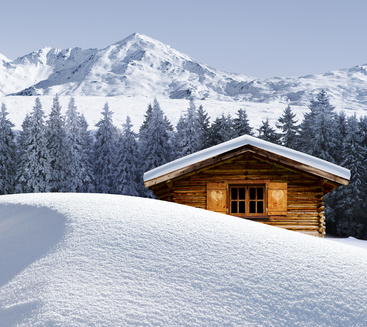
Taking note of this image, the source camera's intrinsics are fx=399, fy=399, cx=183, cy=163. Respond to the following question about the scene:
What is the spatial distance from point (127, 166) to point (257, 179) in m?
30.6

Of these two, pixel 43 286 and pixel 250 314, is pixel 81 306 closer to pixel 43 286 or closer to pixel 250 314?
pixel 43 286

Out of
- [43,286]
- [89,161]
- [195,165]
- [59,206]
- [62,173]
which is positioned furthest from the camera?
[89,161]

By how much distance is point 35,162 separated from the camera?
38906 mm

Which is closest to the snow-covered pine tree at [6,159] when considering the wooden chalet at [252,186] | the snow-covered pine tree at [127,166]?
the snow-covered pine tree at [127,166]

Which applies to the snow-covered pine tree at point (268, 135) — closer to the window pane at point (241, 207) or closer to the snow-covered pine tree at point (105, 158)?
the snow-covered pine tree at point (105, 158)

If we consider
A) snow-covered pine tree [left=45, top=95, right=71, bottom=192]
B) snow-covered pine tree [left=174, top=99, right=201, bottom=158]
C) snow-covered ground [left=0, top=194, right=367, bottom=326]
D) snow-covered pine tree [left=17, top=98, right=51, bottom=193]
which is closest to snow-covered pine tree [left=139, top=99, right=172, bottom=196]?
snow-covered pine tree [left=174, top=99, right=201, bottom=158]

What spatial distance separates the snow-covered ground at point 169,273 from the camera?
3.55m

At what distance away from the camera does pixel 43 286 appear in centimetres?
385

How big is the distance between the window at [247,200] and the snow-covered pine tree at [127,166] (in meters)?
29.0

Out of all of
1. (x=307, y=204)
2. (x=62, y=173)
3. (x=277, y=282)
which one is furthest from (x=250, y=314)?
(x=62, y=173)

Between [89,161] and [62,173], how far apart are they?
5.00 metres

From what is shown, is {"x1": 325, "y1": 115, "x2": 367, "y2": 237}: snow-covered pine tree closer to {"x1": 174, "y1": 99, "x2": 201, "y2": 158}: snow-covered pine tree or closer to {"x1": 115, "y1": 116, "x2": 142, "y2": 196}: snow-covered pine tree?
{"x1": 174, "y1": 99, "x2": 201, "y2": 158}: snow-covered pine tree

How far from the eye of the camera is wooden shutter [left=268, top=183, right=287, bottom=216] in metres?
13.5

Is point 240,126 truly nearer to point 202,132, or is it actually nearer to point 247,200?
point 202,132
